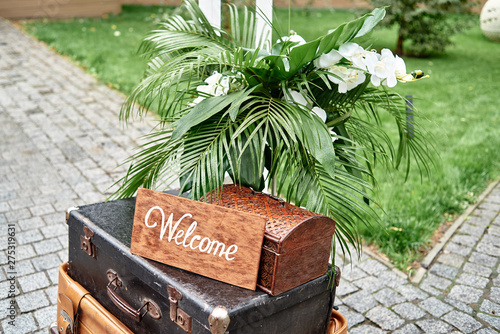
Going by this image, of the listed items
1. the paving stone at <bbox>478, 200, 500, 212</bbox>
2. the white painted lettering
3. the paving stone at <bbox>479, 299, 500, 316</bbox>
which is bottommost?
the paving stone at <bbox>479, 299, 500, 316</bbox>

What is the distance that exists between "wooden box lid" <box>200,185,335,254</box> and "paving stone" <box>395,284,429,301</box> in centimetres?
140

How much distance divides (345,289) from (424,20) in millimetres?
7076

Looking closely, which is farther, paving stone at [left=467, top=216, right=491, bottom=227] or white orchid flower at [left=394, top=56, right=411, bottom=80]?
paving stone at [left=467, top=216, right=491, bottom=227]

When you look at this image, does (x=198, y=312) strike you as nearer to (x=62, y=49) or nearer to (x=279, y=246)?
(x=279, y=246)

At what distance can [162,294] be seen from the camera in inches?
61.6

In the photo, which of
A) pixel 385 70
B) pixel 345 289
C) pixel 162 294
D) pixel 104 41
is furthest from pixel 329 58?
pixel 104 41

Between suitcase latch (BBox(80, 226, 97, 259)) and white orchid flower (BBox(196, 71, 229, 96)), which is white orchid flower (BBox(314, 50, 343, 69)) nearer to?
white orchid flower (BBox(196, 71, 229, 96))

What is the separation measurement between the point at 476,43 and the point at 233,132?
34.1ft

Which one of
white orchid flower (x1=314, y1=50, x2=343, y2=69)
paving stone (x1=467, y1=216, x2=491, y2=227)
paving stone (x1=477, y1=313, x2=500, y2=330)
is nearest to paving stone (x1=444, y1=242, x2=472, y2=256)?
paving stone (x1=467, y1=216, x2=491, y2=227)

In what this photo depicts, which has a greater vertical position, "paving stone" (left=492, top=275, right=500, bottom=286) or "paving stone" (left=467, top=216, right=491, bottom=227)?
"paving stone" (left=467, top=216, right=491, bottom=227)

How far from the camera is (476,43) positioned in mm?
10430

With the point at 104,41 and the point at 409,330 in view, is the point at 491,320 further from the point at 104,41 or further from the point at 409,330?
the point at 104,41

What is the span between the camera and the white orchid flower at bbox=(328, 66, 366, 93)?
5.36ft

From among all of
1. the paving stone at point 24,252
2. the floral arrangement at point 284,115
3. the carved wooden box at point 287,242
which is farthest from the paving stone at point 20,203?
the carved wooden box at point 287,242
